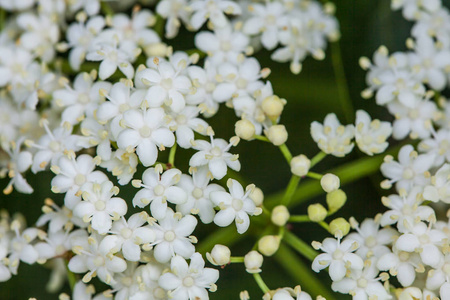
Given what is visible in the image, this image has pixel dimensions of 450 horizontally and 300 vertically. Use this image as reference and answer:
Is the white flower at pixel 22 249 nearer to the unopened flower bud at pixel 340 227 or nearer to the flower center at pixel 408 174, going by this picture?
the unopened flower bud at pixel 340 227

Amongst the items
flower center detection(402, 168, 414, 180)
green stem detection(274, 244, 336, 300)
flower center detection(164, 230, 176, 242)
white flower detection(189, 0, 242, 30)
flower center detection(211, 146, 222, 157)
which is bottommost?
green stem detection(274, 244, 336, 300)

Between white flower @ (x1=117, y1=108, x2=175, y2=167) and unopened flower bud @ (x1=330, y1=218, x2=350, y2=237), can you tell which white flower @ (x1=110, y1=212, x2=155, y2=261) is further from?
unopened flower bud @ (x1=330, y1=218, x2=350, y2=237)

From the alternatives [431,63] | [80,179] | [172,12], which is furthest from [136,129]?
[431,63]

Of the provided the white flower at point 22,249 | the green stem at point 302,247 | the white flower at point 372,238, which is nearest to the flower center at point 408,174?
the white flower at point 372,238

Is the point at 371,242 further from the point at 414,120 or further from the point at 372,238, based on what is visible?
the point at 414,120

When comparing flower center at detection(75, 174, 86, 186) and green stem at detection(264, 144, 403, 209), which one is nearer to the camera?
flower center at detection(75, 174, 86, 186)

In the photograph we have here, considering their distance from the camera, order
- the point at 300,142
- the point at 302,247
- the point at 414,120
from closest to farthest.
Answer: the point at 302,247 < the point at 414,120 < the point at 300,142

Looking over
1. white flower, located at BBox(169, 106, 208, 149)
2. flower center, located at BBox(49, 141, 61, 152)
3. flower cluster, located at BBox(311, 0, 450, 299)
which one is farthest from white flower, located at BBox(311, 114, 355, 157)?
flower center, located at BBox(49, 141, 61, 152)
